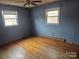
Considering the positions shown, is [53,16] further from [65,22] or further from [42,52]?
[42,52]

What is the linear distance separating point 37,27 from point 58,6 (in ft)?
7.52

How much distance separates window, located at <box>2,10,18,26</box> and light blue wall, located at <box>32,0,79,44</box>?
172 centimetres

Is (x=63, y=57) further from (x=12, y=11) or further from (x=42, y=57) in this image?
(x=12, y=11)

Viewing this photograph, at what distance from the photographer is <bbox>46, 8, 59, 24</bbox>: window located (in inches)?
183

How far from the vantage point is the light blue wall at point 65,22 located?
3805 millimetres

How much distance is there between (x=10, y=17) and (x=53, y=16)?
272cm

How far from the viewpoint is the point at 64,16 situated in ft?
13.9

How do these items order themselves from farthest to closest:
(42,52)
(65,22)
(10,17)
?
1. (10,17)
2. (65,22)
3. (42,52)

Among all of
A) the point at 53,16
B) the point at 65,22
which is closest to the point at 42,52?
the point at 65,22

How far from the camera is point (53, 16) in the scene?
15.9 ft

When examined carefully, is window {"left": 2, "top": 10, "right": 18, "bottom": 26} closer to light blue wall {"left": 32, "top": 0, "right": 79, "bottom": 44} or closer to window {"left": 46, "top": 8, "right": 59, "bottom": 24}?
light blue wall {"left": 32, "top": 0, "right": 79, "bottom": 44}

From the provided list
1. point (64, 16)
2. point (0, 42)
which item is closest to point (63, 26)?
point (64, 16)

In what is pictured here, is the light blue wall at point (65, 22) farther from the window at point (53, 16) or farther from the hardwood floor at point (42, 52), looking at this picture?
the hardwood floor at point (42, 52)

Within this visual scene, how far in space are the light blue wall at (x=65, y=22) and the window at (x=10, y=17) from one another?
67.6 inches
